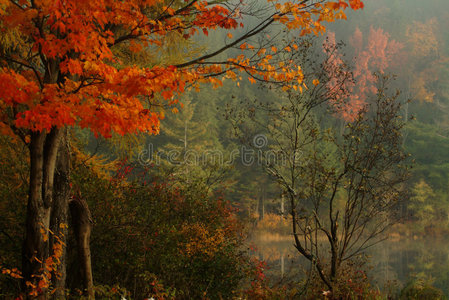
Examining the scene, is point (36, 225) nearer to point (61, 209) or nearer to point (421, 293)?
point (61, 209)

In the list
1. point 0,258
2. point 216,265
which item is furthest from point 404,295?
point 0,258

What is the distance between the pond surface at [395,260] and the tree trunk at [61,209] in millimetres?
7569

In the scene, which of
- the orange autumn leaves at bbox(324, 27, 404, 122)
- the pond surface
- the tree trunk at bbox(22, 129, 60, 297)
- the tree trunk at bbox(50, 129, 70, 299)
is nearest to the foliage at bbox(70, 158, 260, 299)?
the tree trunk at bbox(50, 129, 70, 299)

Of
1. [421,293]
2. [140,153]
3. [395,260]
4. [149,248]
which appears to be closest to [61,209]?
[149,248]

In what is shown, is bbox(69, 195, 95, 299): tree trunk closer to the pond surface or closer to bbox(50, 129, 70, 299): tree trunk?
bbox(50, 129, 70, 299): tree trunk

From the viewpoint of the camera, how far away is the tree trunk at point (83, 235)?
5500mm

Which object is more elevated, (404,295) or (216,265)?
(216,265)

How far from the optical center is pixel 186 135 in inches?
1035

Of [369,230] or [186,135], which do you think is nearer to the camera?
[369,230]

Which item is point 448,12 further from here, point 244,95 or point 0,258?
point 0,258

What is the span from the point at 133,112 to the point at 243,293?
454 cm

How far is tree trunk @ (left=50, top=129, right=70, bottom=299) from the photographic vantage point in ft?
16.9

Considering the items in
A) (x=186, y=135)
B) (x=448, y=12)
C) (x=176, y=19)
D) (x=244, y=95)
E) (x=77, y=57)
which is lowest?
(x=77, y=57)

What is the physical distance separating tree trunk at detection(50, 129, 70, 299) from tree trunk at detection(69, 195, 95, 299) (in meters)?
0.26
